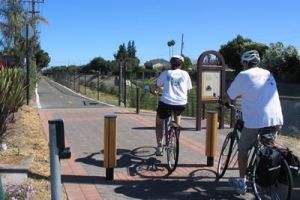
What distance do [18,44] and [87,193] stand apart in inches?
849

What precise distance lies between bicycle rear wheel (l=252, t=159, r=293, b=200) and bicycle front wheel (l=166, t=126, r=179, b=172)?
205cm

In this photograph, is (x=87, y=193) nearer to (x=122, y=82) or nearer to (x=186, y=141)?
(x=186, y=141)

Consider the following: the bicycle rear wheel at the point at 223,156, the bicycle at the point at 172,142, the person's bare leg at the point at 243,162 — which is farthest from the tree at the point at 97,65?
the person's bare leg at the point at 243,162

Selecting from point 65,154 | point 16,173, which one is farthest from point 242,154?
point 16,173

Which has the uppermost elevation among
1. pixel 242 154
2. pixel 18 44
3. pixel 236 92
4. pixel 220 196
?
pixel 18 44

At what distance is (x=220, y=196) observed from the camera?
6562 mm

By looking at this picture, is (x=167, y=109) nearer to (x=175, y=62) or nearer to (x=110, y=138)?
(x=175, y=62)

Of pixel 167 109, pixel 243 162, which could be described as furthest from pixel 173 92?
pixel 243 162

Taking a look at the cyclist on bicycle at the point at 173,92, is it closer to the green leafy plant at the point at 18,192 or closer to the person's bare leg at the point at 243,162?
the person's bare leg at the point at 243,162

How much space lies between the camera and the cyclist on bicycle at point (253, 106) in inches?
240

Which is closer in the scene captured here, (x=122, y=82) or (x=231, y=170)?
(x=231, y=170)

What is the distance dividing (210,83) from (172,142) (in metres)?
5.37

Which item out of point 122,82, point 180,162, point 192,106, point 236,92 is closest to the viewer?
point 236,92

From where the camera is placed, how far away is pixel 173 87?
334 inches
